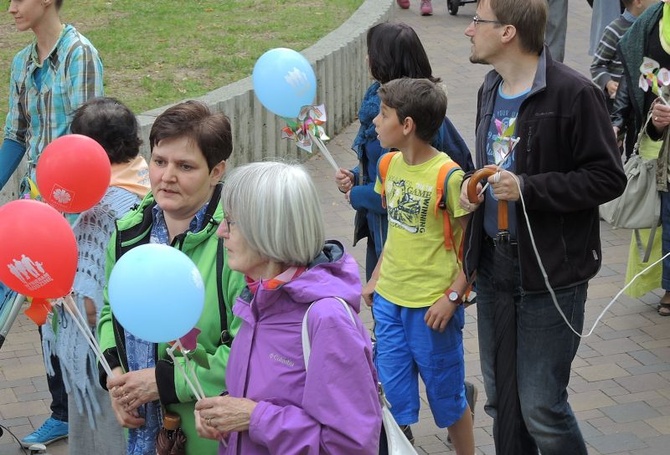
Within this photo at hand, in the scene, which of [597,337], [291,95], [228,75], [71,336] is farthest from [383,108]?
[228,75]

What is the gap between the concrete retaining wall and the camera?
8.45 m

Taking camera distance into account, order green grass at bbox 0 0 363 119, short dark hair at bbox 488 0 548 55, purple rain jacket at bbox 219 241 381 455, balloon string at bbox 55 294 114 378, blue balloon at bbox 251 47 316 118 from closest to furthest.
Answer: purple rain jacket at bbox 219 241 381 455 < balloon string at bbox 55 294 114 378 < short dark hair at bbox 488 0 548 55 < blue balloon at bbox 251 47 316 118 < green grass at bbox 0 0 363 119

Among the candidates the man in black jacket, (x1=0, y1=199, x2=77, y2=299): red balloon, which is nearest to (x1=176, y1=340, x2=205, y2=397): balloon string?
(x1=0, y1=199, x2=77, y2=299): red balloon

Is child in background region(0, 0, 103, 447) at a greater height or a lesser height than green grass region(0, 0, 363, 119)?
greater

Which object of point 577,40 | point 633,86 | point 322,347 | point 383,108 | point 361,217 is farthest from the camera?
point 577,40

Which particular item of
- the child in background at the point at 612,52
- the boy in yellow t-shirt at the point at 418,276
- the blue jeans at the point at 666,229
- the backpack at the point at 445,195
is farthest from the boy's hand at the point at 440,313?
the child in background at the point at 612,52

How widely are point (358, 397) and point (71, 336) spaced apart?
1.72m

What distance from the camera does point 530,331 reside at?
4387 millimetres

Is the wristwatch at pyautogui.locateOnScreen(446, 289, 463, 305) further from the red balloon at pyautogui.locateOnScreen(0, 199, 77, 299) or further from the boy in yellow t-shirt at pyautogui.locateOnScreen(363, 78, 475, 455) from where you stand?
the red balloon at pyautogui.locateOnScreen(0, 199, 77, 299)

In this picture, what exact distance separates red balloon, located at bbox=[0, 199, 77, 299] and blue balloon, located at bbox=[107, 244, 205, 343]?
1.58ft

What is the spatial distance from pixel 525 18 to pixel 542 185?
636 millimetres

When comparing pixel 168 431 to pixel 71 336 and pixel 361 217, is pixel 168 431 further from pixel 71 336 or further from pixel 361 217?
pixel 361 217

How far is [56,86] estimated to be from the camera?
5.49 m

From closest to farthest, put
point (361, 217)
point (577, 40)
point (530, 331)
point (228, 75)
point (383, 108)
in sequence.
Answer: point (530, 331)
point (383, 108)
point (361, 217)
point (228, 75)
point (577, 40)
